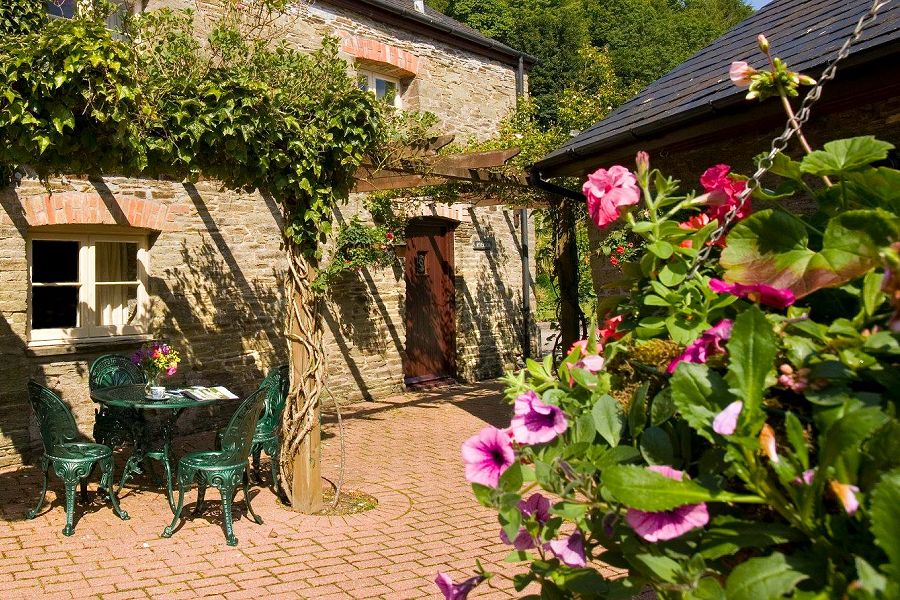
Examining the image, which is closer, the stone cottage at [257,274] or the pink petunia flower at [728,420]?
the pink petunia flower at [728,420]

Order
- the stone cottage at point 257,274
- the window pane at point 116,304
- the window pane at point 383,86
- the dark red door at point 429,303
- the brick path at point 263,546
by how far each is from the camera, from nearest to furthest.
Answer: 1. the brick path at point 263,546
2. the stone cottage at point 257,274
3. the window pane at point 116,304
4. the window pane at point 383,86
5. the dark red door at point 429,303

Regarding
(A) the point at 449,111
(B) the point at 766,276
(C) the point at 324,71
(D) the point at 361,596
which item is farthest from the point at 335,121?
(A) the point at 449,111

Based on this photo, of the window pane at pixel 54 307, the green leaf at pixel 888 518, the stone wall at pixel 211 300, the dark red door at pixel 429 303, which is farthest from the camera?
the dark red door at pixel 429 303

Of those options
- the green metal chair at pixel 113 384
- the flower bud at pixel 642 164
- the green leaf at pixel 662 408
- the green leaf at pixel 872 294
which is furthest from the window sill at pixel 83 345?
the green leaf at pixel 872 294

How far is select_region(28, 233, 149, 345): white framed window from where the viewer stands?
22.5 ft

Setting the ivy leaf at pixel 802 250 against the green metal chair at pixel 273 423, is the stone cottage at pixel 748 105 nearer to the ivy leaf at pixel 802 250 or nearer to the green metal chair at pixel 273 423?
the green metal chair at pixel 273 423

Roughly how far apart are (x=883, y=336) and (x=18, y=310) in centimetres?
719

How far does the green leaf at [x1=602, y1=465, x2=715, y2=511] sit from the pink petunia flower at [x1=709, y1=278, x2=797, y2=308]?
292 mm

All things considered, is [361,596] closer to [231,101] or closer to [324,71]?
[231,101]

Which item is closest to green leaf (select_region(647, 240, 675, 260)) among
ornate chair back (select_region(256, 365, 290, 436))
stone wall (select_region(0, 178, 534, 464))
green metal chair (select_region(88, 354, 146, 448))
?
ornate chair back (select_region(256, 365, 290, 436))

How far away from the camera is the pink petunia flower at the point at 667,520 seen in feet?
2.87

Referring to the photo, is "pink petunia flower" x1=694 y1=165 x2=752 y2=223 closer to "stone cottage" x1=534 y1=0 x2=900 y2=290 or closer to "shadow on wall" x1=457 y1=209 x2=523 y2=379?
"stone cottage" x1=534 y1=0 x2=900 y2=290

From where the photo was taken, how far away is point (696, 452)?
0.98 m

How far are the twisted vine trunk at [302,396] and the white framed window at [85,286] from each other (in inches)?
117
